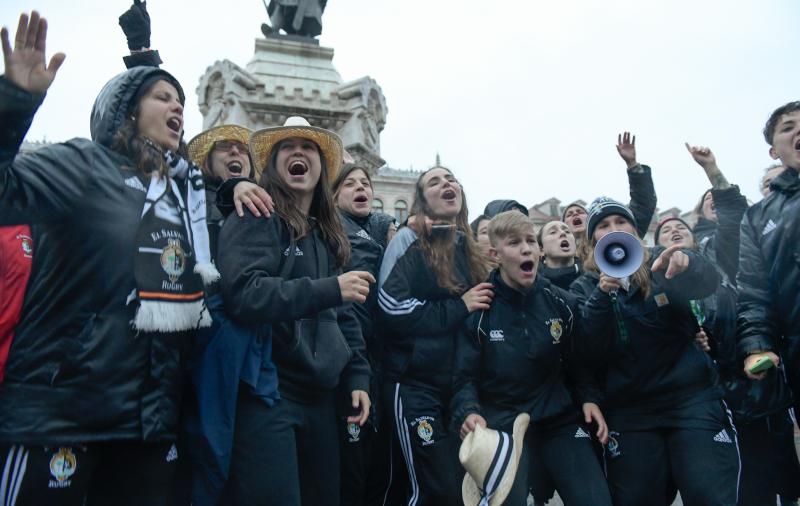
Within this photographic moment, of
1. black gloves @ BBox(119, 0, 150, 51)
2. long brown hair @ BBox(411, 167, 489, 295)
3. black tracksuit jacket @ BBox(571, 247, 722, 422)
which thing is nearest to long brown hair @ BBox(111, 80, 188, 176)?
long brown hair @ BBox(411, 167, 489, 295)

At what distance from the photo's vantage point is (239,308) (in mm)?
2729

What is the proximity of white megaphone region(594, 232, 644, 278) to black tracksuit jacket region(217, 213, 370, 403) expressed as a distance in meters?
1.62

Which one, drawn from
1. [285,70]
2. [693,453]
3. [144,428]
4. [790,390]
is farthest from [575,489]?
[285,70]

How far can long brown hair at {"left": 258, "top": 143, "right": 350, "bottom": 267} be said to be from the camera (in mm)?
3211

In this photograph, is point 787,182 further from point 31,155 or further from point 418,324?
point 31,155

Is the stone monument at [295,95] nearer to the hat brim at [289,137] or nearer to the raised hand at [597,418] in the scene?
the hat brim at [289,137]

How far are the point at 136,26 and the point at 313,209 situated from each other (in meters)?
2.31

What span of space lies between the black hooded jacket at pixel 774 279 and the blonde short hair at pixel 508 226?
4.40 ft

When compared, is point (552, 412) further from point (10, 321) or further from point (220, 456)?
point (10, 321)

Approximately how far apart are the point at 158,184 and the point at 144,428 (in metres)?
1.06

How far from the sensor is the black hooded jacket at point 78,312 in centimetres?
211

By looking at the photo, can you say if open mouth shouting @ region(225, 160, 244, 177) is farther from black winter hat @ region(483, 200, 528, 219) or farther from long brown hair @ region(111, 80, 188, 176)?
black winter hat @ region(483, 200, 528, 219)

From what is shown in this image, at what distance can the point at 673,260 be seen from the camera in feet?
11.6

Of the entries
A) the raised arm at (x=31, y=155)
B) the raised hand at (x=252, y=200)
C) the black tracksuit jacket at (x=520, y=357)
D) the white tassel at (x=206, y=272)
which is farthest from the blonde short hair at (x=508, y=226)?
the raised arm at (x=31, y=155)
